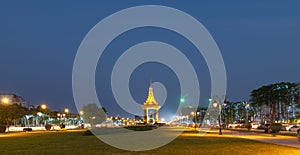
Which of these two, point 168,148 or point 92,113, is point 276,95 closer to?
point 168,148

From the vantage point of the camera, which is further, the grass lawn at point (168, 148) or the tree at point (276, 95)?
the tree at point (276, 95)

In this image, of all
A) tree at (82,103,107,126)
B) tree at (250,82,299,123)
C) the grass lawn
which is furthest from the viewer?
tree at (82,103,107,126)

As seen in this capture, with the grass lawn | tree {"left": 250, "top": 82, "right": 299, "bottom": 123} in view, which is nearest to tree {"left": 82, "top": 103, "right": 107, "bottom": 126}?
tree {"left": 250, "top": 82, "right": 299, "bottom": 123}

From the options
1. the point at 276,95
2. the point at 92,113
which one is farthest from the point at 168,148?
the point at 92,113

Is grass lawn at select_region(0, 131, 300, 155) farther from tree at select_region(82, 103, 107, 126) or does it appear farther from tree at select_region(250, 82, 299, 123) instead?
tree at select_region(82, 103, 107, 126)

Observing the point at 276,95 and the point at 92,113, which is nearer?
the point at 276,95

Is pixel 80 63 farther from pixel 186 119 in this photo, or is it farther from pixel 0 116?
pixel 186 119

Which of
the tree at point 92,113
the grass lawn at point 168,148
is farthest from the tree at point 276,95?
the tree at point 92,113

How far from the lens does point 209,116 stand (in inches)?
5320

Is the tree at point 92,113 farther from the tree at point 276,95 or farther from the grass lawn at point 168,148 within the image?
the grass lawn at point 168,148

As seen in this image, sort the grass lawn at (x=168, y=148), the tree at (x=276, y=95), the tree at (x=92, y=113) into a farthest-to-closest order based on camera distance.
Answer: the tree at (x=92, y=113), the tree at (x=276, y=95), the grass lawn at (x=168, y=148)

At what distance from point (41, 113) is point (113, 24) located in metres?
117

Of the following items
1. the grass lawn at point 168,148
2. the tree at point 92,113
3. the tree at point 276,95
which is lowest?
the grass lawn at point 168,148

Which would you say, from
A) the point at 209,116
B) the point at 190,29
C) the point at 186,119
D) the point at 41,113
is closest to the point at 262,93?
the point at 209,116
